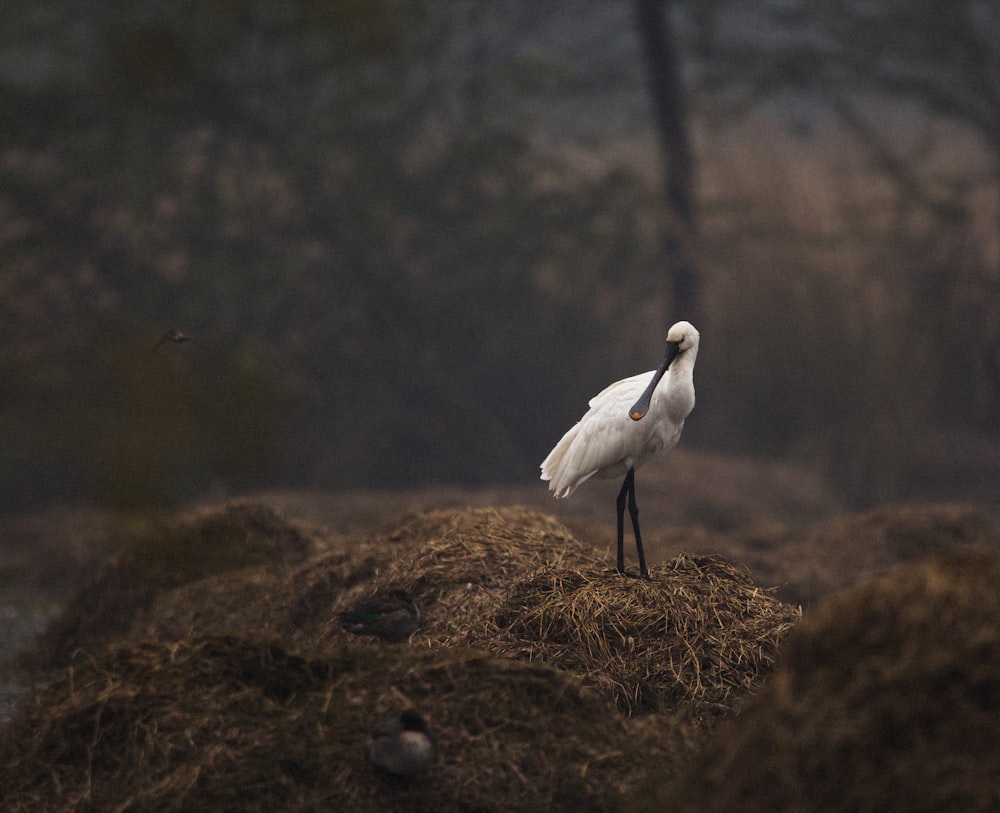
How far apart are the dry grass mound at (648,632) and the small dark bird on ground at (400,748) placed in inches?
38.0

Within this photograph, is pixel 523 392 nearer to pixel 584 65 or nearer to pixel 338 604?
pixel 584 65

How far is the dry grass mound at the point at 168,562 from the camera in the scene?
793 centimetres

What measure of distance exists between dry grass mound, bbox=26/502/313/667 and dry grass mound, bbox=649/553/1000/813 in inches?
190

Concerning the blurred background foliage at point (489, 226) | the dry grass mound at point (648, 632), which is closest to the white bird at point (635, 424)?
the dry grass mound at point (648, 632)

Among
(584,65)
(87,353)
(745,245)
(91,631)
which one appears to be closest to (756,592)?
(91,631)

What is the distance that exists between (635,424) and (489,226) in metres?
11.1

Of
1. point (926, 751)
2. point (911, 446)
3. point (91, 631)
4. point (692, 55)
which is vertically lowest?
point (911, 446)

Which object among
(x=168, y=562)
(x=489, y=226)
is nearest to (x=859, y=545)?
(x=168, y=562)

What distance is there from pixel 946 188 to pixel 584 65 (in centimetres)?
475

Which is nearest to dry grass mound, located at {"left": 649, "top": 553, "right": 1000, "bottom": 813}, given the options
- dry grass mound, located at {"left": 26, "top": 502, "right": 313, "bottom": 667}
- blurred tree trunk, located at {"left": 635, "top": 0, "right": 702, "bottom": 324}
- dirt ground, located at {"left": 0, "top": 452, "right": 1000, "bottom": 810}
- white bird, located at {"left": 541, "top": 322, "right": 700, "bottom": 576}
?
dirt ground, located at {"left": 0, "top": 452, "right": 1000, "bottom": 810}

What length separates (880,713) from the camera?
336cm

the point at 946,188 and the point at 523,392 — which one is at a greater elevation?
the point at 946,188

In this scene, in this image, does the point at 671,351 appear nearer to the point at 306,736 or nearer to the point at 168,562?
the point at 306,736

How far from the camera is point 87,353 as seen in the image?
14.0 meters
